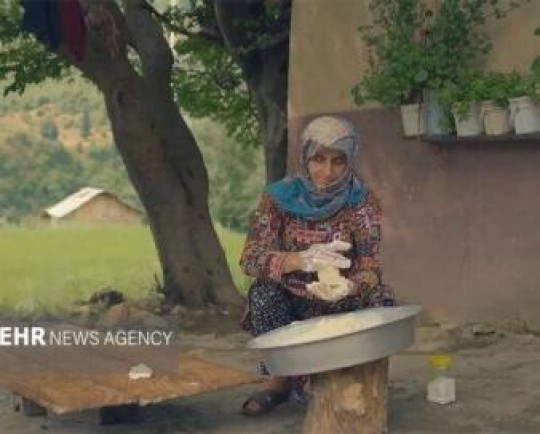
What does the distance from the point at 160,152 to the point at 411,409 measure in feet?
14.8

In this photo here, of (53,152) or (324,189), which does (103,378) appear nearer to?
(324,189)

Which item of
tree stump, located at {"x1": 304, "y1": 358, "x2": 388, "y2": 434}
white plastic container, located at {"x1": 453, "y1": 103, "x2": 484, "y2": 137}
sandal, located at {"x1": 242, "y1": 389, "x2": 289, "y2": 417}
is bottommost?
sandal, located at {"x1": 242, "y1": 389, "x2": 289, "y2": 417}

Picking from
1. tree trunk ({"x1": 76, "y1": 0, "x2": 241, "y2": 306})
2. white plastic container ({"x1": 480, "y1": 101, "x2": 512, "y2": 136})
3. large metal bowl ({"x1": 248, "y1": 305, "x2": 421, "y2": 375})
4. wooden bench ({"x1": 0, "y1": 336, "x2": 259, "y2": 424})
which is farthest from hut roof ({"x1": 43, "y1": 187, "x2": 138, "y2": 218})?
large metal bowl ({"x1": 248, "y1": 305, "x2": 421, "y2": 375})

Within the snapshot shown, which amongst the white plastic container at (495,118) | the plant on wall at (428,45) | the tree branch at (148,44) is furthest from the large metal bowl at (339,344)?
the tree branch at (148,44)

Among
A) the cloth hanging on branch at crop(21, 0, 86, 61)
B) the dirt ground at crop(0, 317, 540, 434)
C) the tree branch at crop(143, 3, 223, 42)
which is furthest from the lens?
the tree branch at crop(143, 3, 223, 42)

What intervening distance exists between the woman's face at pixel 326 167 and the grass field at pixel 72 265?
6.46 m

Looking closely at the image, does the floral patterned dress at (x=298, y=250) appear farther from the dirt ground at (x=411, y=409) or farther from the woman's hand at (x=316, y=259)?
the dirt ground at (x=411, y=409)

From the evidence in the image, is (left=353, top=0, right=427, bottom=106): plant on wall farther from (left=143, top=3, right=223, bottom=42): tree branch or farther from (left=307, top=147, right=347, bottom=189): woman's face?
(left=143, top=3, right=223, bottom=42): tree branch

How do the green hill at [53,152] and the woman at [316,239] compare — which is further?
the green hill at [53,152]

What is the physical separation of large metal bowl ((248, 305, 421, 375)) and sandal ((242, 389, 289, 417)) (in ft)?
3.04

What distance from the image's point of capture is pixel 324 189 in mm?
4574

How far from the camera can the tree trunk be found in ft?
29.2

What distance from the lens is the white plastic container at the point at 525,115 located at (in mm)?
6344

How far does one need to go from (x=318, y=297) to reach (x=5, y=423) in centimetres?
152
